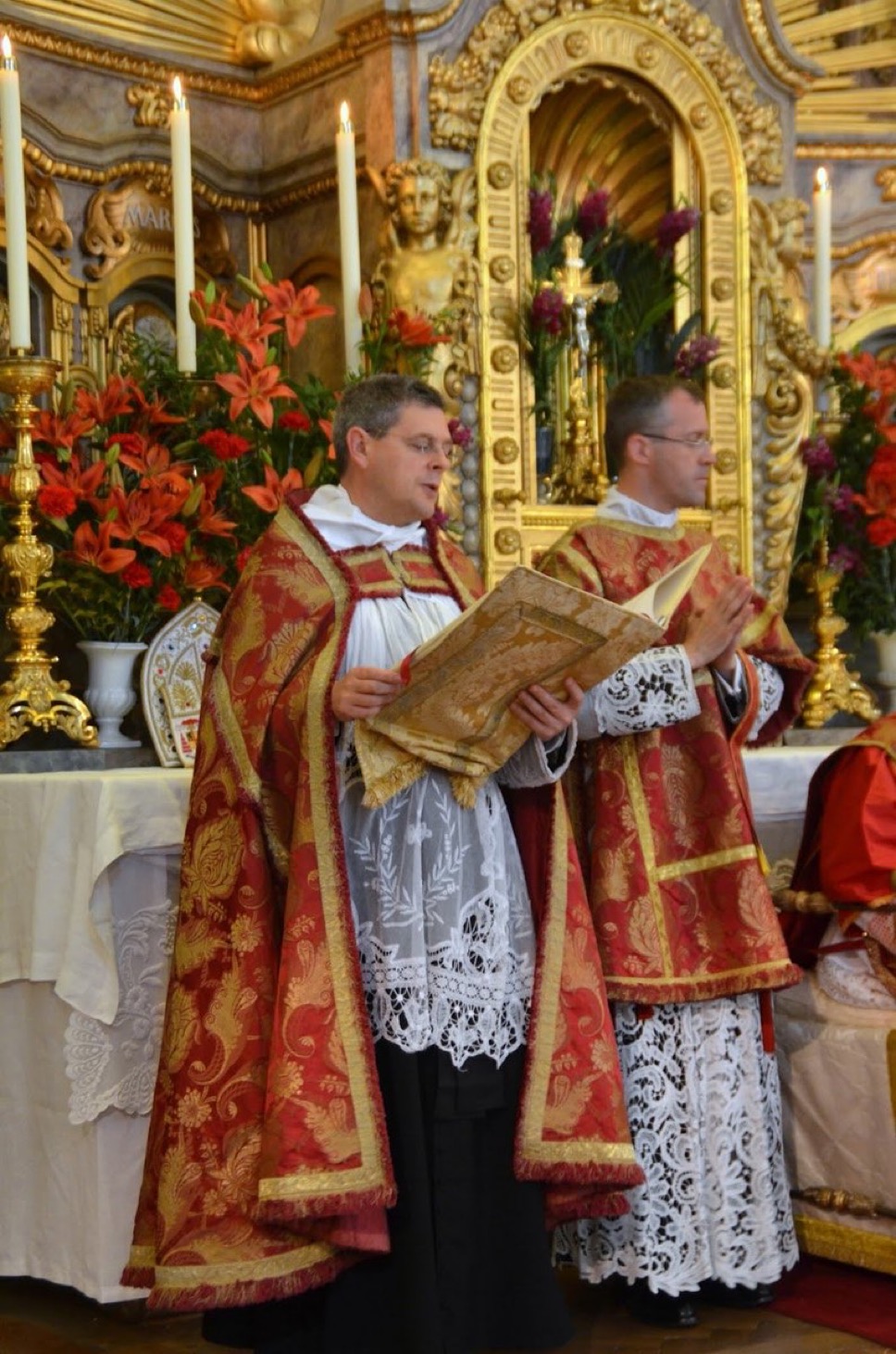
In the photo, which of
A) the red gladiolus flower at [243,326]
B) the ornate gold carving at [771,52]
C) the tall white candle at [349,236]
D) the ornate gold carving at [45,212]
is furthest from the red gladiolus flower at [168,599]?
the ornate gold carving at [771,52]

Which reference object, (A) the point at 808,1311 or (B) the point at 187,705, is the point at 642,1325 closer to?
(A) the point at 808,1311

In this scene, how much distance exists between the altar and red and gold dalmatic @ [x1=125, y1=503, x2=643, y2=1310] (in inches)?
12.5

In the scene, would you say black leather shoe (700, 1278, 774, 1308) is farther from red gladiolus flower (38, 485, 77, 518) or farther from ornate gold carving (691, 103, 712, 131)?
ornate gold carving (691, 103, 712, 131)

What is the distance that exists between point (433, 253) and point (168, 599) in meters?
1.16

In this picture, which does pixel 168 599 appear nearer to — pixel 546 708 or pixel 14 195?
pixel 14 195

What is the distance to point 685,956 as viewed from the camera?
11.9 ft

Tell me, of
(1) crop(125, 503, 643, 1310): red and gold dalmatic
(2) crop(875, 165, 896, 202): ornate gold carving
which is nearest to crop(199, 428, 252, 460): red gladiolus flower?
(1) crop(125, 503, 643, 1310): red and gold dalmatic

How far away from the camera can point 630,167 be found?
5.14 m

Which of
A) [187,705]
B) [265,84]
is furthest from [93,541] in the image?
[265,84]

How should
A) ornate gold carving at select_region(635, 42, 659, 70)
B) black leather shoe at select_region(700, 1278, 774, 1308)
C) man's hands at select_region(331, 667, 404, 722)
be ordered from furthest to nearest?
ornate gold carving at select_region(635, 42, 659, 70) → black leather shoe at select_region(700, 1278, 774, 1308) → man's hands at select_region(331, 667, 404, 722)

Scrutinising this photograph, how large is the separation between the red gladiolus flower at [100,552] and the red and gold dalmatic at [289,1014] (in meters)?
0.62

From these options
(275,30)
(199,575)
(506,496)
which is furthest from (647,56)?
(199,575)

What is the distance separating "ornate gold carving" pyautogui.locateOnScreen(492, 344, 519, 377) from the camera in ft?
15.2

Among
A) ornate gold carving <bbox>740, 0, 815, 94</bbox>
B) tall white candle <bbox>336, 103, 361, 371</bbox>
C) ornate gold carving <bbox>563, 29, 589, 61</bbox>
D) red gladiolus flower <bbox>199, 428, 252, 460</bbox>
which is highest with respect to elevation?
ornate gold carving <bbox>740, 0, 815, 94</bbox>
